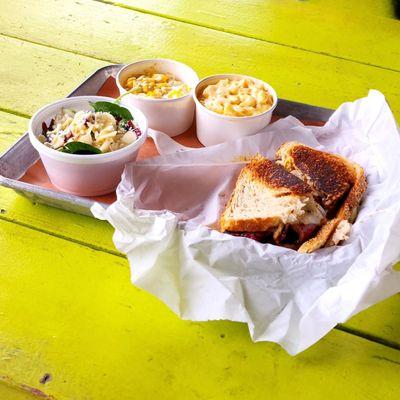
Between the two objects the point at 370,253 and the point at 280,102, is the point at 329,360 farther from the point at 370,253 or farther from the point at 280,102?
the point at 280,102

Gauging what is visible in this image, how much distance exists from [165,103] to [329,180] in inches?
18.8

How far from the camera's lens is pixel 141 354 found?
1055 mm

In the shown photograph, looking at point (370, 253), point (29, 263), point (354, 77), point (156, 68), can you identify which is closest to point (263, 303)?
point (370, 253)

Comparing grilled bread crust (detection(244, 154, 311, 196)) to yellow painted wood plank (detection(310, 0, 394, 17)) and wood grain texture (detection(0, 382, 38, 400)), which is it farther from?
yellow painted wood plank (detection(310, 0, 394, 17))

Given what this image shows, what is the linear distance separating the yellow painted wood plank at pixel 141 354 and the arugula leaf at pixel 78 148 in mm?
285

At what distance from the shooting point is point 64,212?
1.34 meters

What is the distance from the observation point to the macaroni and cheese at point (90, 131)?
1359mm

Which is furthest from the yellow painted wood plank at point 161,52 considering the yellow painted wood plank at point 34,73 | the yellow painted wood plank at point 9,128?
the yellow painted wood plank at point 9,128

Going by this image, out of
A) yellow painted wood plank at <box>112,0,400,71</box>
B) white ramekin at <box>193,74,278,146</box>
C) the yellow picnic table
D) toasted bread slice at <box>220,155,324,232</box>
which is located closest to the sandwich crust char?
toasted bread slice at <box>220,155,324,232</box>

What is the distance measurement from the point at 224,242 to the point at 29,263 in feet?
1.34

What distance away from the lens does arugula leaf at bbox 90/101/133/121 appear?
1462 mm

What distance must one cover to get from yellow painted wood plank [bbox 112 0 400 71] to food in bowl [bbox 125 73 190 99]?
0.60m

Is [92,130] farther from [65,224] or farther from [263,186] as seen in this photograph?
[263,186]

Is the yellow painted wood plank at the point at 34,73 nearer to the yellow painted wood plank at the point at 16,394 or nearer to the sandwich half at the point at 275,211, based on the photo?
the sandwich half at the point at 275,211
